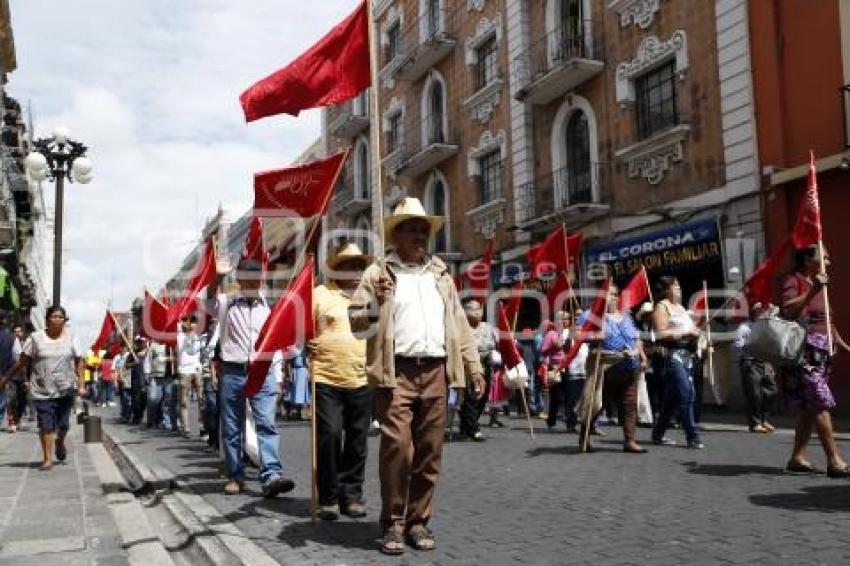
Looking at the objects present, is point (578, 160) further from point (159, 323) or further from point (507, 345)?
point (159, 323)

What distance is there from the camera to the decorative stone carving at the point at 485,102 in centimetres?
2186

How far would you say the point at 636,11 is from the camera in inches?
671

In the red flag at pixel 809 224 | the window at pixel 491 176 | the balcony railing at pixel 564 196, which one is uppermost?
the window at pixel 491 176

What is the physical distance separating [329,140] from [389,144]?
6021mm

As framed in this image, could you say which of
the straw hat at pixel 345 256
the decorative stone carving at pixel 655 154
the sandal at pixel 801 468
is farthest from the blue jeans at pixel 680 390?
the decorative stone carving at pixel 655 154

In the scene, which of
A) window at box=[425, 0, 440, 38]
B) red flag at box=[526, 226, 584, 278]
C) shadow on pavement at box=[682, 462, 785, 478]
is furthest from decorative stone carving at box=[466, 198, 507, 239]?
shadow on pavement at box=[682, 462, 785, 478]

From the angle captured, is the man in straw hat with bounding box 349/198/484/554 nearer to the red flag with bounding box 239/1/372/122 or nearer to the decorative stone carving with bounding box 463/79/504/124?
the red flag with bounding box 239/1/372/122

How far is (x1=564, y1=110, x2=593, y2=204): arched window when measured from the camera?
18.8m

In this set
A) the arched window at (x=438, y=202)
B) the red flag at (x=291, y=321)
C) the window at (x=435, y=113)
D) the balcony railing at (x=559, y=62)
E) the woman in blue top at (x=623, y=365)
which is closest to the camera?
the red flag at (x=291, y=321)

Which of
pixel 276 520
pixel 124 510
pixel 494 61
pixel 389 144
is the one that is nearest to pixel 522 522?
pixel 276 520

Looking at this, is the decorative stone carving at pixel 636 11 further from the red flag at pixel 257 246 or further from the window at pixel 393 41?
the window at pixel 393 41

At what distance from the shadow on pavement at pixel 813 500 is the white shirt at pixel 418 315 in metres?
2.49

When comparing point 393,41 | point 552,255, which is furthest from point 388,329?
point 393,41

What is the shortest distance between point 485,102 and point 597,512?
18125 millimetres
